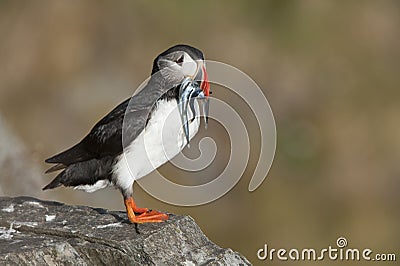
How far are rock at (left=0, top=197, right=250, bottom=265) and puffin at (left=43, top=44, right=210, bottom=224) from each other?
236 mm

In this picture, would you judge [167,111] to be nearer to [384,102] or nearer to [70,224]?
[70,224]

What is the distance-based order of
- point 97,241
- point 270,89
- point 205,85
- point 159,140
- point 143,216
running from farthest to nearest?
point 270,89, point 143,216, point 159,140, point 205,85, point 97,241

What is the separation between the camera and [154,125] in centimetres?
759

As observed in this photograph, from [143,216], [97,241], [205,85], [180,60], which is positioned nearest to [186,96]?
[205,85]

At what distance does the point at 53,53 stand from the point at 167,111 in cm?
773

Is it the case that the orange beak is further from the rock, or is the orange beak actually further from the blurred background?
the blurred background

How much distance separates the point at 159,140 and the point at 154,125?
13 centimetres

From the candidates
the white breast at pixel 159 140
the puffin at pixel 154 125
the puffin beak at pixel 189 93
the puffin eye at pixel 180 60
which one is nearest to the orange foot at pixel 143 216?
the puffin at pixel 154 125

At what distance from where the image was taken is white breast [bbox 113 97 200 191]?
24.7 ft

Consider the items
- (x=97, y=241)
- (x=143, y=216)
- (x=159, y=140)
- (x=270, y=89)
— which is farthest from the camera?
(x=270, y=89)

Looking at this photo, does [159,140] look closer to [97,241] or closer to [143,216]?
[143,216]

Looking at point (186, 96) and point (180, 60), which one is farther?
point (180, 60)

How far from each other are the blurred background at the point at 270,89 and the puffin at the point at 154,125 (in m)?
4.48

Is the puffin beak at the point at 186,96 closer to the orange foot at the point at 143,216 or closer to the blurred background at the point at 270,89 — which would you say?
the orange foot at the point at 143,216
